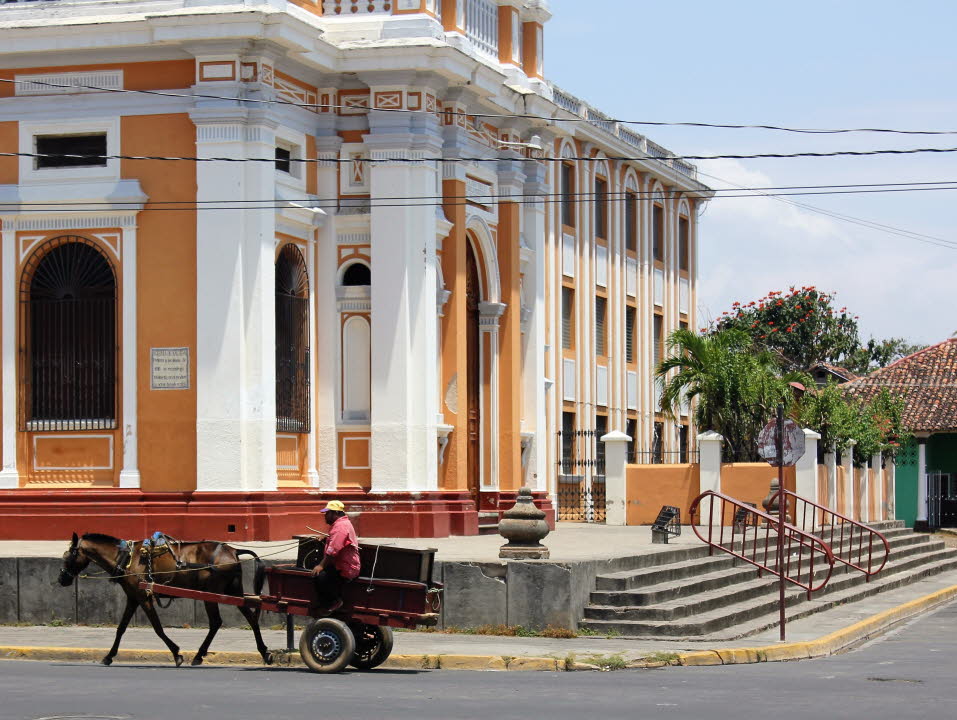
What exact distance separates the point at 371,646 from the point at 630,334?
28.8 meters

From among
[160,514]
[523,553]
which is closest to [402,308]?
[160,514]

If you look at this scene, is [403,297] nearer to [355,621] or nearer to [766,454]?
[766,454]

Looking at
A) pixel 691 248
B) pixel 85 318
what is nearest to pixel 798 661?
pixel 85 318

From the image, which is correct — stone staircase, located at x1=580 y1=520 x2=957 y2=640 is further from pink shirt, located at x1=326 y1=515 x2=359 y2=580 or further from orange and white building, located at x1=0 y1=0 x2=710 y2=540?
orange and white building, located at x1=0 y1=0 x2=710 y2=540

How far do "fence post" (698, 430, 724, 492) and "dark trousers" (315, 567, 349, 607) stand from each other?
18361mm

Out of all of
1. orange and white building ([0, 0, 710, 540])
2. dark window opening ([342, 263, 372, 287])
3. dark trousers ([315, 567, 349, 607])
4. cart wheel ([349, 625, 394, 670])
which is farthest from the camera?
dark window opening ([342, 263, 372, 287])

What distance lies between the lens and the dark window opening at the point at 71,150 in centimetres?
2559

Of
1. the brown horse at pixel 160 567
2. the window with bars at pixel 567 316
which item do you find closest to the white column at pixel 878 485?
the window with bars at pixel 567 316

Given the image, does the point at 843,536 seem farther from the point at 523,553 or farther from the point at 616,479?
the point at 523,553

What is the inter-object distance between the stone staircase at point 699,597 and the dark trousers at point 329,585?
169 inches

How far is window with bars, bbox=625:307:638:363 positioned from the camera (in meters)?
45.1

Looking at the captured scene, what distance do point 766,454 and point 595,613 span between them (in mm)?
2655

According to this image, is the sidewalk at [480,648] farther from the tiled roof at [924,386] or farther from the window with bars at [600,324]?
the tiled roof at [924,386]

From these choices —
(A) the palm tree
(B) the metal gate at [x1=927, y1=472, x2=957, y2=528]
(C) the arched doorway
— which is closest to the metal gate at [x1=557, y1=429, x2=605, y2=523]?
(A) the palm tree
